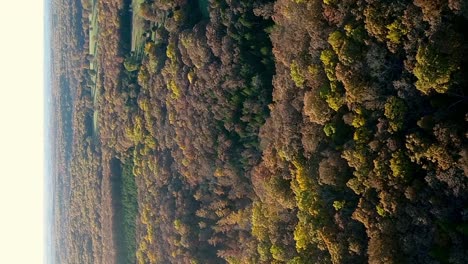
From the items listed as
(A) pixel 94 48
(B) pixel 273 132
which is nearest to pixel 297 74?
(B) pixel 273 132

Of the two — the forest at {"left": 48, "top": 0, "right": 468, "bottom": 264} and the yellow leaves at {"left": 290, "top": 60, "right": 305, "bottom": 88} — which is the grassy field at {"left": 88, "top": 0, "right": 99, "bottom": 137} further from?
the yellow leaves at {"left": 290, "top": 60, "right": 305, "bottom": 88}

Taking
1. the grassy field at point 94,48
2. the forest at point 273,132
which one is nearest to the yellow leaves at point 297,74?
the forest at point 273,132

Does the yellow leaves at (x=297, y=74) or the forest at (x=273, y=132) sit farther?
the yellow leaves at (x=297, y=74)

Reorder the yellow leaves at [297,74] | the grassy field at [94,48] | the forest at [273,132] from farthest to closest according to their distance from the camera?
the grassy field at [94,48] < the yellow leaves at [297,74] < the forest at [273,132]

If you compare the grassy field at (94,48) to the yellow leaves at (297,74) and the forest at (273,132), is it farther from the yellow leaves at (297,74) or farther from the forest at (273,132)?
the yellow leaves at (297,74)

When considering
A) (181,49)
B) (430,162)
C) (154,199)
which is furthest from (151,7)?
(430,162)

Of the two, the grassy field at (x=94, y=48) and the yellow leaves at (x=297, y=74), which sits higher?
the grassy field at (x=94, y=48)

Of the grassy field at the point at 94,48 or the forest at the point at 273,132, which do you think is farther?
the grassy field at the point at 94,48

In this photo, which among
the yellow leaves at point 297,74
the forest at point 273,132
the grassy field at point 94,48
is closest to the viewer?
the forest at point 273,132
